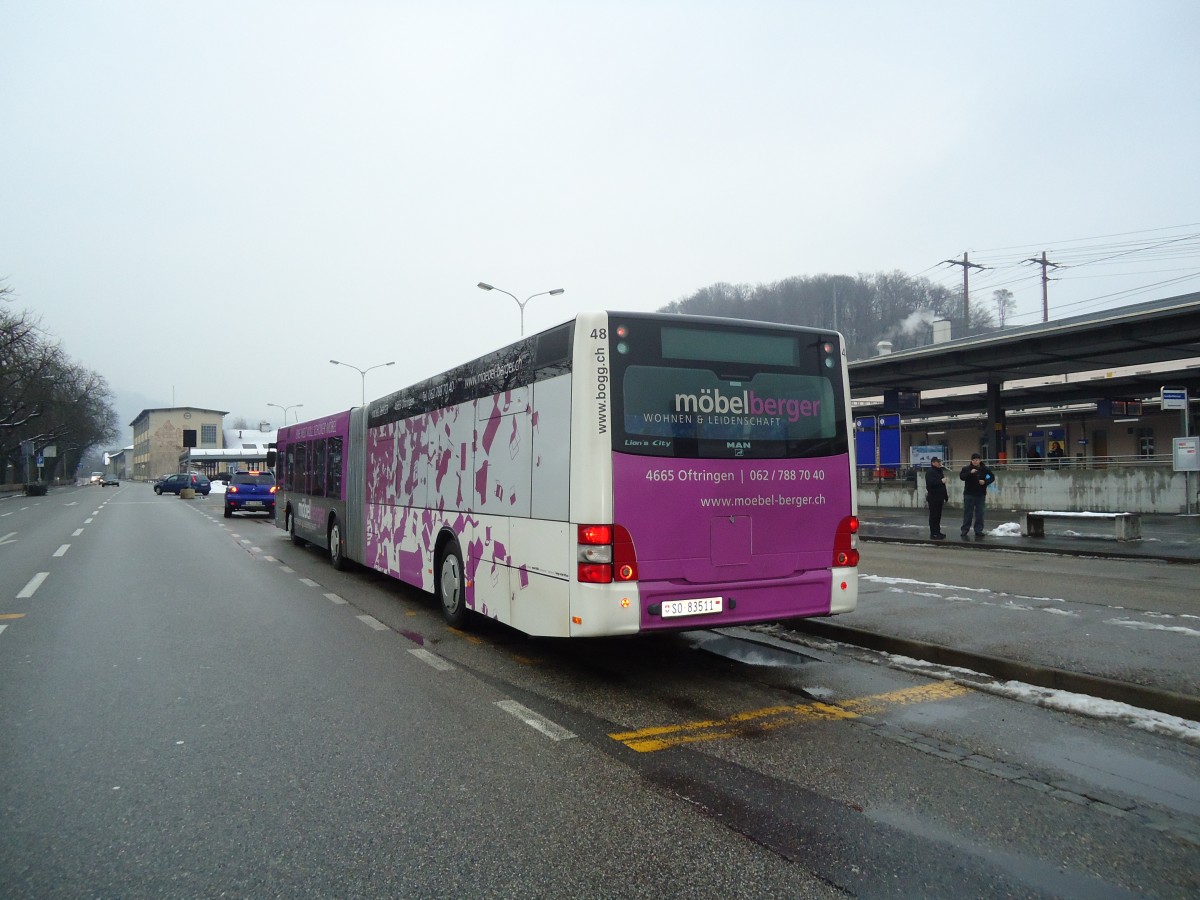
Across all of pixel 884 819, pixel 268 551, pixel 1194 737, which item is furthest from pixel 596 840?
pixel 268 551

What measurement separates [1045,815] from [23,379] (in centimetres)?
6956

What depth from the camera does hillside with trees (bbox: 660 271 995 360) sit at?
210 ft

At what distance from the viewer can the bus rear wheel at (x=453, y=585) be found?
8258 millimetres

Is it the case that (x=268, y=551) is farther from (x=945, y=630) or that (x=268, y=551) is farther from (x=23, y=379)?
(x=23, y=379)

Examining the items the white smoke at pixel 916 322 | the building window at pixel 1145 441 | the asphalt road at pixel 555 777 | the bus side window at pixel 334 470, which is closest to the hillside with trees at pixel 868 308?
the white smoke at pixel 916 322

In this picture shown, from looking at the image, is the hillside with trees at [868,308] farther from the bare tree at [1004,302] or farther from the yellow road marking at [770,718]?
the yellow road marking at [770,718]

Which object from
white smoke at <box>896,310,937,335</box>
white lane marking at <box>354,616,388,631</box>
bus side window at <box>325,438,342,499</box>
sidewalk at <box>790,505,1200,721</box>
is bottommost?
white lane marking at <box>354,616,388,631</box>

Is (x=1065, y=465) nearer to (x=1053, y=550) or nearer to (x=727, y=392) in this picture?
(x=1053, y=550)

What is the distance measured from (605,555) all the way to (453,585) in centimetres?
324

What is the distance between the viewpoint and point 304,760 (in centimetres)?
457

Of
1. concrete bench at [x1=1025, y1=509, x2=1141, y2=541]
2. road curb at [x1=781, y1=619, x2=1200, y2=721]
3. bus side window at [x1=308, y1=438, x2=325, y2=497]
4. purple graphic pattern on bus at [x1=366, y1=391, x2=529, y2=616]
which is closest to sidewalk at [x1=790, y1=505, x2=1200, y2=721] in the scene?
road curb at [x1=781, y1=619, x2=1200, y2=721]

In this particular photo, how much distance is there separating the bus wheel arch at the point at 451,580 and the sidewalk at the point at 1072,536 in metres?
12.1

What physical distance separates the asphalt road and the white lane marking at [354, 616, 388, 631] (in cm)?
87

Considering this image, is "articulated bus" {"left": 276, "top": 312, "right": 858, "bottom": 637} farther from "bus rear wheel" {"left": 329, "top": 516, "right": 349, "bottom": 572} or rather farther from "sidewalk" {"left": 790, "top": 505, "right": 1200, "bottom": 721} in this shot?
"bus rear wheel" {"left": 329, "top": 516, "right": 349, "bottom": 572}
